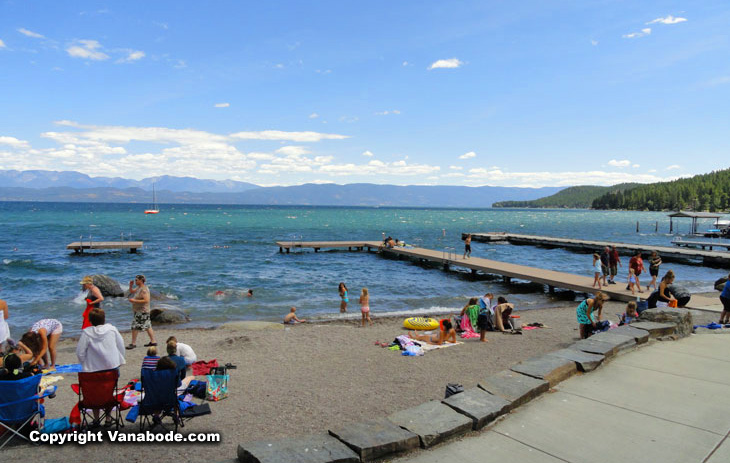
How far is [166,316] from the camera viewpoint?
16156 millimetres

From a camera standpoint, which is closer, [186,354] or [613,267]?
[186,354]

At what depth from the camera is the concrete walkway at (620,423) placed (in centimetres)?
441

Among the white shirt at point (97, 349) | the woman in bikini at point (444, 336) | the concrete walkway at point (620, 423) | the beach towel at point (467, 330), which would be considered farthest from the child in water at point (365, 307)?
the white shirt at point (97, 349)

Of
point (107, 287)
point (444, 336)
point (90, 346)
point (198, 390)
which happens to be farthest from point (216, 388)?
point (107, 287)

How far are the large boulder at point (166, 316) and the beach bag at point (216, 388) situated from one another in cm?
928

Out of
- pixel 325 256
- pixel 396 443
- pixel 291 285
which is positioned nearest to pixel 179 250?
pixel 325 256

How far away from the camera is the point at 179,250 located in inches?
1708

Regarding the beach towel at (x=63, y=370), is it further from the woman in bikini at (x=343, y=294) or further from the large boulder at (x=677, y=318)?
the large boulder at (x=677, y=318)

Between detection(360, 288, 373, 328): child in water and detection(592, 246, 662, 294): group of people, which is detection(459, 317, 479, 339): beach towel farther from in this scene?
detection(592, 246, 662, 294): group of people

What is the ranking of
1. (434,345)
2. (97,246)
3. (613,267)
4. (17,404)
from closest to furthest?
(17,404), (434,345), (613,267), (97,246)

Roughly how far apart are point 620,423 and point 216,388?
600 cm

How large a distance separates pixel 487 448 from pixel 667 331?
21.0 feet

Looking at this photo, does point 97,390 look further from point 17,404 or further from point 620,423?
point 620,423

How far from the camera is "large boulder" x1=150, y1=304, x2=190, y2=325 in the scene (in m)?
16.0
